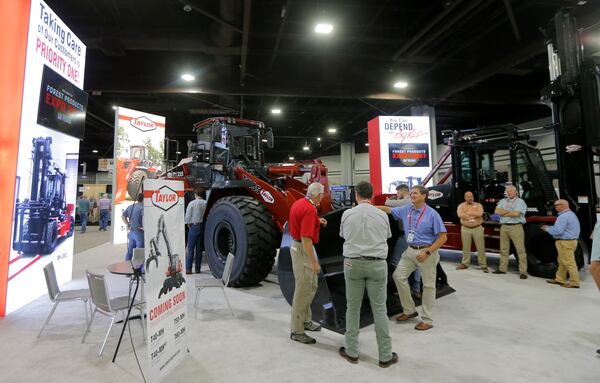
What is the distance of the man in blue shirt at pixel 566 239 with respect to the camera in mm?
4973

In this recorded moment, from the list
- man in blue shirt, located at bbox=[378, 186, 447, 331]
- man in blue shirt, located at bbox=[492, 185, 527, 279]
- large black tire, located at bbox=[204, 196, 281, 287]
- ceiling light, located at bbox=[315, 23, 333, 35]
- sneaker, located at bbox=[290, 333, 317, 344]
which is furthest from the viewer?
ceiling light, located at bbox=[315, 23, 333, 35]

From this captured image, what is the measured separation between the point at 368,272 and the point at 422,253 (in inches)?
38.5

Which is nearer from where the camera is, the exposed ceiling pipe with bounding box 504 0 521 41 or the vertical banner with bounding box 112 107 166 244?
the exposed ceiling pipe with bounding box 504 0 521 41

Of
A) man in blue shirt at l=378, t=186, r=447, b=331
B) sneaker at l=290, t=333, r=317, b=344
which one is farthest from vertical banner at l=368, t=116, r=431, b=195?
sneaker at l=290, t=333, r=317, b=344

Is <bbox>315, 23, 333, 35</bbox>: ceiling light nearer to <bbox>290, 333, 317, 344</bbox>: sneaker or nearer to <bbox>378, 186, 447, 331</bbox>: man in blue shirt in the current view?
<bbox>378, 186, 447, 331</bbox>: man in blue shirt

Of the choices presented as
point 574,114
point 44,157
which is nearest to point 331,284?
point 44,157

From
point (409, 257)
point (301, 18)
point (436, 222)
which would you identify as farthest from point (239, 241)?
point (301, 18)

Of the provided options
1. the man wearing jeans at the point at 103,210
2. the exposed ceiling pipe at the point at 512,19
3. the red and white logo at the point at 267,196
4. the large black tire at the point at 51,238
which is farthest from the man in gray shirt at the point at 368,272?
the man wearing jeans at the point at 103,210

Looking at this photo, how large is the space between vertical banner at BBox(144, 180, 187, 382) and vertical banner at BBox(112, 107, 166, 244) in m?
7.59

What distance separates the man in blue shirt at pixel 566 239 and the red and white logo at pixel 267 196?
13.3ft

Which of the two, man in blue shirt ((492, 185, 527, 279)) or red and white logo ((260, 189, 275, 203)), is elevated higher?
red and white logo ((260, 189, 275, 203))

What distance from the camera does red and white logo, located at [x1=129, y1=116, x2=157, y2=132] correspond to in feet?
33.4

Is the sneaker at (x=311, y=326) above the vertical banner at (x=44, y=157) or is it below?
below

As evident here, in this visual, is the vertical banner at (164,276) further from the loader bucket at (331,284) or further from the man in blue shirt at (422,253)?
the man in blue shirt at (422,253)
